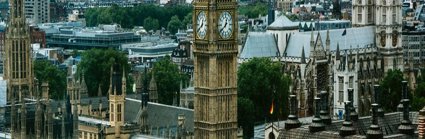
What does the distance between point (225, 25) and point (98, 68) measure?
64850 mm

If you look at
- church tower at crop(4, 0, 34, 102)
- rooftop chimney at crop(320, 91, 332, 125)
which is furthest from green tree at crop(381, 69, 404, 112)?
rooftop chimney at crop(320, 91, 332, 125)

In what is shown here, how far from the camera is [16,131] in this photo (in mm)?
75562

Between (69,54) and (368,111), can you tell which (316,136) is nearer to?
(368,111)

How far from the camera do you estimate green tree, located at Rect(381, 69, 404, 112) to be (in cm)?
11344

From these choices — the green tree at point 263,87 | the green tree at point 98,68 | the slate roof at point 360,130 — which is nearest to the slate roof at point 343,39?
the green tree at point 263,87

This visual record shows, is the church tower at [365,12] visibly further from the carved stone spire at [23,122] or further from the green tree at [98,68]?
the carved stone spire at [23,122]

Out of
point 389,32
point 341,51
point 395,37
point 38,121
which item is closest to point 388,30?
point 389,32

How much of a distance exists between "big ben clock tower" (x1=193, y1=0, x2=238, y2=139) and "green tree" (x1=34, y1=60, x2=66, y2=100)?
52.2 m

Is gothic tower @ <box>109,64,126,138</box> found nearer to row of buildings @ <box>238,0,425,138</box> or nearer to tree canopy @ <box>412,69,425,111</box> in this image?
row of buildings @ <box>238,0,425,138</box>

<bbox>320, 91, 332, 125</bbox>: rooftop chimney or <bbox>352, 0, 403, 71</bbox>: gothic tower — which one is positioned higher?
<bbox>352, 0, 403, 71</bbox>: gothic tower

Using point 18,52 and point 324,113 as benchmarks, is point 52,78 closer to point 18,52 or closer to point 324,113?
point 18,52

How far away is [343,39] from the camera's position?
137250 millimetres

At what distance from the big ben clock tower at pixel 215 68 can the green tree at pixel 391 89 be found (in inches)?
1312

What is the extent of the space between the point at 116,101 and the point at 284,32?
52768 millimetres
